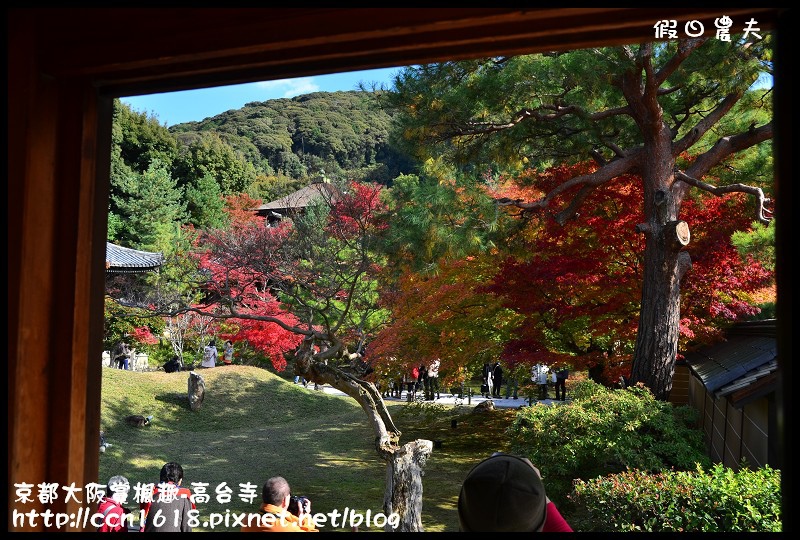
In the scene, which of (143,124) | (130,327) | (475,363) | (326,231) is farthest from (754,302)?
(143,124)

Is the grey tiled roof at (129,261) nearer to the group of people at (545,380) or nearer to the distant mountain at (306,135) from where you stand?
the group of people at (545,380)

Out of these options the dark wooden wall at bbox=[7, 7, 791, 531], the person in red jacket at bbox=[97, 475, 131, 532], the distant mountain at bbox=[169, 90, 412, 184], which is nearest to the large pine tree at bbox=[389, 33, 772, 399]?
the person in red jacket at bbox=[97, 475, 131, 532]

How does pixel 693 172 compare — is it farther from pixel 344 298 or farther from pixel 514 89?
pixel 344 298

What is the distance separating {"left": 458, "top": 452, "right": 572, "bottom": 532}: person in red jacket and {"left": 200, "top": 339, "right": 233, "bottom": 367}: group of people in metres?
15.3

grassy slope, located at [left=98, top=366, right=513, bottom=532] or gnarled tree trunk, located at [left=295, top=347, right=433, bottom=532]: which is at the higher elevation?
gnarled tree trunk, located at [left=295, top=347, right=433, bottom=532]

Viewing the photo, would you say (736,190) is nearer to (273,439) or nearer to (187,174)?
(273,439)

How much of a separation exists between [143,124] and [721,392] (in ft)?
79.6

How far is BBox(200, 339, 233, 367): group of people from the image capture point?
15.9 meters

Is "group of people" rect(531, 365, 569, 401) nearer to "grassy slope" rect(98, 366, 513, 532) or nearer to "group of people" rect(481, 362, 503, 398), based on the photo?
"group of people" rect(481, 362, 503, 398)

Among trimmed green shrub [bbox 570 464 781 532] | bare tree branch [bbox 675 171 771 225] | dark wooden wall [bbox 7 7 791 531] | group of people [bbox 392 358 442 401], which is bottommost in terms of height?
group of people [bbox 392 358 442 401]

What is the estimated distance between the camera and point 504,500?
1421mm

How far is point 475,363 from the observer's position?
1027cm

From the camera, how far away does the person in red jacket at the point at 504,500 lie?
1410mm

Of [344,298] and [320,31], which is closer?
[320,31]
